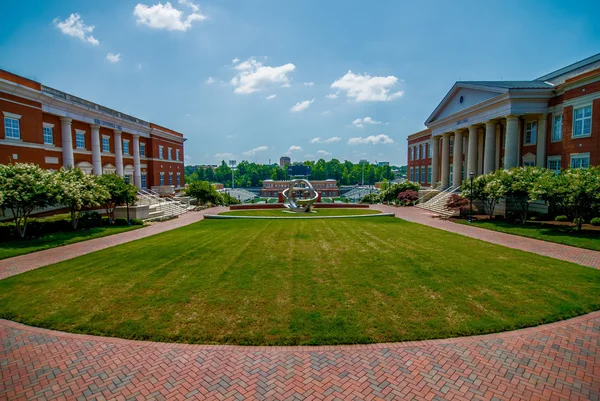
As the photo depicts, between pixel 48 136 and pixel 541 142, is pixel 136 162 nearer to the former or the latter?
pixel 48 136

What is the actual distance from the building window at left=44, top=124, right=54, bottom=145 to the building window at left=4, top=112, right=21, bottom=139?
11.3 ft

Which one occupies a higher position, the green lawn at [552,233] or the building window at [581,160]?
the building window at [581,160]

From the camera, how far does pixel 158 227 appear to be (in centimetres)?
2495

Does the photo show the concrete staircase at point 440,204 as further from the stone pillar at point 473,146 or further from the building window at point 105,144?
the building window at point 105,144

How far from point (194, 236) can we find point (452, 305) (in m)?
14.9

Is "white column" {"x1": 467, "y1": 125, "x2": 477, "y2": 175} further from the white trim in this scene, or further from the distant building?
the distant building

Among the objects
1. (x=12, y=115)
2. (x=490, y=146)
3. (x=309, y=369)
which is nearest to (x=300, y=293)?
(x=309, y=369)

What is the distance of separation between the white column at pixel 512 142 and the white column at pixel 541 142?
5.33 feet

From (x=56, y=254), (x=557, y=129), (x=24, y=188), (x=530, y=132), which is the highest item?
(x=530, y=132)

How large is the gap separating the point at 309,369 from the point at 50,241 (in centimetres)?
1888

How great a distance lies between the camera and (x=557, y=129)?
27.0 m

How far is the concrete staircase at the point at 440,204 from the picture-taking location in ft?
102

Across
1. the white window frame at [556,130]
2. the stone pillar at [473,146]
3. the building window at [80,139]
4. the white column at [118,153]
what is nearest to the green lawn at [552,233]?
the white window frame at [556,130]

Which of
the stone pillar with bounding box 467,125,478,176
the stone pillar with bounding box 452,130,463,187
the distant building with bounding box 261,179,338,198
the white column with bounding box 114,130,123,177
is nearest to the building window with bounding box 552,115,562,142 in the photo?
the stone pillar with bounding box 467,125,478,176
